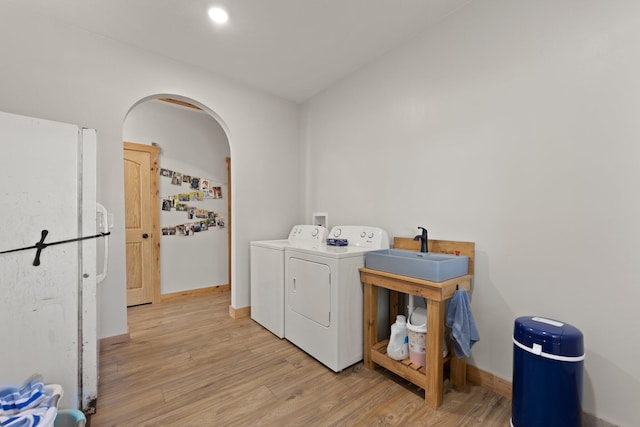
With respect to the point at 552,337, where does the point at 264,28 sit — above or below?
above

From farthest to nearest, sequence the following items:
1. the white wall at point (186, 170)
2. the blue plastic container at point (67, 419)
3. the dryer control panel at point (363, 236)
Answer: the white wall at point (186, 170) < the dryer control panel at point (363, 236) < the blue plastic container at point (67, 419)

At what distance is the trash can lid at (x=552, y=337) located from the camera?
1280mm

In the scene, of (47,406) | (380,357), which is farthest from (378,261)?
(47,406)

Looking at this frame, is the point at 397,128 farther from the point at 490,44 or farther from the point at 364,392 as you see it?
the point at 364,392

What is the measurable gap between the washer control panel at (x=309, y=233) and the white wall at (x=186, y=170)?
150 centimetres

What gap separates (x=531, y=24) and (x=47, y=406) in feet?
10.6

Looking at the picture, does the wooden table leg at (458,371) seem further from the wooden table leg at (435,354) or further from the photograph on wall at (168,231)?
the photograph on wall at (168,231)

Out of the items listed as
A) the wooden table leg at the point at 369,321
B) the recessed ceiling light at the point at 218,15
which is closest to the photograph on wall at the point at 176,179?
the recessed ceiling light at the point at 218,15

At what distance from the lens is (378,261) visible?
6.64 ft

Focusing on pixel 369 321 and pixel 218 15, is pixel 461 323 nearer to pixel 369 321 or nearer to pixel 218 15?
pixel 369 321

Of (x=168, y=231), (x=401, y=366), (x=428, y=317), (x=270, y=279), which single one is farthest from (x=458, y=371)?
(x=168, y=231)

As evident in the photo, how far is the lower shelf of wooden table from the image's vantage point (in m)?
1.74

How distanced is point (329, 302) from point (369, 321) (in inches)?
13.9

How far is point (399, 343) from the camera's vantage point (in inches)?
76.1
